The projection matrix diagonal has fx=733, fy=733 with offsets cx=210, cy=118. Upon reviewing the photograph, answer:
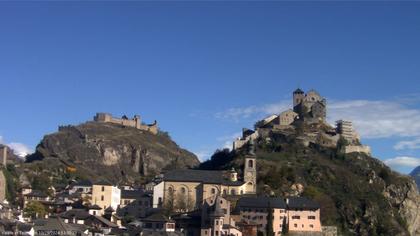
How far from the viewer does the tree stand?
90375mm

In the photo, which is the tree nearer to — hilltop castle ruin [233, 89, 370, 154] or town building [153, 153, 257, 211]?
town building [153, 153, 257, 211]

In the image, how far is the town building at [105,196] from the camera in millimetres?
101887

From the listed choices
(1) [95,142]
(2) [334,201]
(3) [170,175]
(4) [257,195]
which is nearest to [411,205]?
(2) [334,201]

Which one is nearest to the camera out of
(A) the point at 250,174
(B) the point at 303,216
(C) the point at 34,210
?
(C) the point at 34,210

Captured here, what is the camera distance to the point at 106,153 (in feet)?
499

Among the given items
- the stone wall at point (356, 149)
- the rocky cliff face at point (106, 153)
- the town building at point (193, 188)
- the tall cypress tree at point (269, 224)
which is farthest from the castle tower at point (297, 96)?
the tall cypress tree at point (269, 224)

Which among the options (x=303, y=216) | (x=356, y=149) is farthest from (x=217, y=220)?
(x=356, y=149)

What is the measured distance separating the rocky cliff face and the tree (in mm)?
44423

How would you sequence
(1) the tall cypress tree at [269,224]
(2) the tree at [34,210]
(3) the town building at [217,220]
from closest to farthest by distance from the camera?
1. (3) the town building at [217,220]
2. (2) the tree at [34,210]
3. (1) the tall cypress tree at [269,224]

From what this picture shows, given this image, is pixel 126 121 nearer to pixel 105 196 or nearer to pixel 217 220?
pixel 105 196

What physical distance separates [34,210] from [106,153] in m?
59.9

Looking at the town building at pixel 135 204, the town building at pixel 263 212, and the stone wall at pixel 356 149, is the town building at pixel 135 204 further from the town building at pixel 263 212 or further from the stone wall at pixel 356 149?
the stone wall at pixel 356 149

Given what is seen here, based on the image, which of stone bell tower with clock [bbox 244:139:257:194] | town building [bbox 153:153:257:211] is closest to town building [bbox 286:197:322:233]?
stone bell tower with clock [bbox 244:139:257:194]

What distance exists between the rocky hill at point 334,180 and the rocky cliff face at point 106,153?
→ 24.3m
